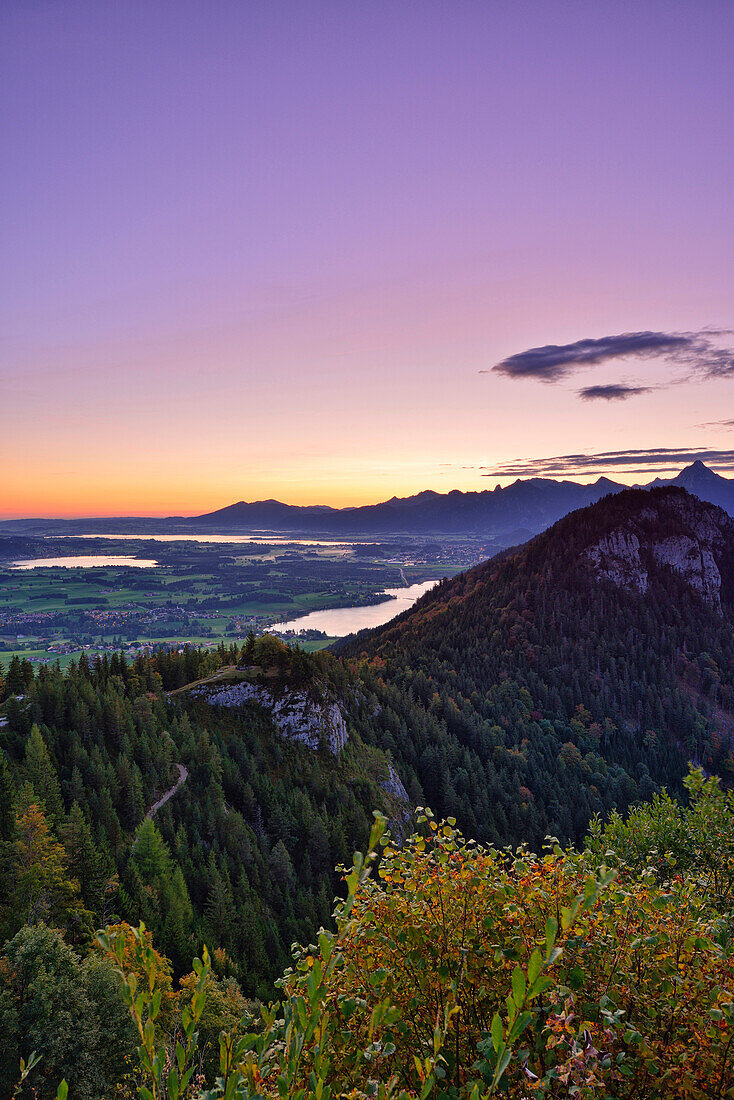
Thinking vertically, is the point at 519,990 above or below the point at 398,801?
above

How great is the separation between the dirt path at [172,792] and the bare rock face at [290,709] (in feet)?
58.2

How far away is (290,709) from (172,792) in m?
26.9

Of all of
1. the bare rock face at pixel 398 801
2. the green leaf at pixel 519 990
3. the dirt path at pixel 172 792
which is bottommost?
the bare rock face at pixel 398 801

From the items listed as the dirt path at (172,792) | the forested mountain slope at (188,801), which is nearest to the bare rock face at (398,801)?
the forested mountain slope at (188,801)

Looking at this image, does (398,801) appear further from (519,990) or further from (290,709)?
(519,990)

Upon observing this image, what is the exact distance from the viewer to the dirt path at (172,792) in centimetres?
6500

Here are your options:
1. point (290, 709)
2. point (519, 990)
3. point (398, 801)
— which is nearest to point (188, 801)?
point (290, 709)

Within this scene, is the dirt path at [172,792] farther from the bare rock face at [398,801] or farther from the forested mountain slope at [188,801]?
the bare rock face at [398,801]

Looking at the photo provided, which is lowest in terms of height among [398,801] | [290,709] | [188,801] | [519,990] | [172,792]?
[398,801]

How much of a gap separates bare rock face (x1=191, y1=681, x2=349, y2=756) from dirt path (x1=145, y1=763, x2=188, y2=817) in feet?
58.2

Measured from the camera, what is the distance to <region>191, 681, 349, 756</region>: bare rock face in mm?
91562

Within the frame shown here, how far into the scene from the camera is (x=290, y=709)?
92875 millimetres

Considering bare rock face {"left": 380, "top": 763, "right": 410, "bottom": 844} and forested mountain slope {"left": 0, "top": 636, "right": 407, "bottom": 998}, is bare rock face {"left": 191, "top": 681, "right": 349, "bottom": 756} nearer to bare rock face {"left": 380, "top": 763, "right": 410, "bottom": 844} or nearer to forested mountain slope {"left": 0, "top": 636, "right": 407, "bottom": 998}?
forested mountain slope {"left": 0, "top": 636, "right": 407, "bottom": 998}

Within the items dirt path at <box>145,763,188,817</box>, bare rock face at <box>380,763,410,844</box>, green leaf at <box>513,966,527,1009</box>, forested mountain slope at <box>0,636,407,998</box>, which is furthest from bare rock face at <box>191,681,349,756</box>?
green leaf at <box>513,966,527,1009</box>
